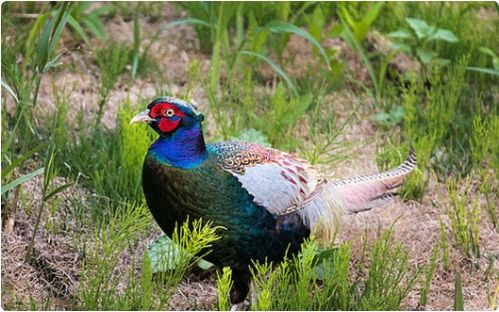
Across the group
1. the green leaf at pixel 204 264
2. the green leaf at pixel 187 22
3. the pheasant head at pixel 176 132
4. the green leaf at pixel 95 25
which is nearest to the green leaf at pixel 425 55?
the green leaf at pixel 187 22

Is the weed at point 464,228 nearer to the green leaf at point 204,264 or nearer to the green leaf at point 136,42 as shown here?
the green leaf at point 204,264

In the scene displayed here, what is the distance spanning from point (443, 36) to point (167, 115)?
178 cm

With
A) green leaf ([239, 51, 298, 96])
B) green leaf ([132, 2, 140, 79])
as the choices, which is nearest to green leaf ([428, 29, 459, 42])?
green leaf ([239, 51, 298, 96])

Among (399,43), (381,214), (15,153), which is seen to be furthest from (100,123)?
(399,43)

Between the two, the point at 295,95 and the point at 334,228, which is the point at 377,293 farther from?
the point at 295,95

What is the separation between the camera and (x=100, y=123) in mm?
3973

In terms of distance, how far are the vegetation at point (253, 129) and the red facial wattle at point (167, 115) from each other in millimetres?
273

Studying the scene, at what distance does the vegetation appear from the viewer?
10.0ft

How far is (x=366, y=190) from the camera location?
3.39m

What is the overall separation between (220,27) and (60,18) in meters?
1.23

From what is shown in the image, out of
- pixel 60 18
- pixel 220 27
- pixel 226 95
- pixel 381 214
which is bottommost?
pixel 381 214

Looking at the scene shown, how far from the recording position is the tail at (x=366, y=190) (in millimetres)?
3346

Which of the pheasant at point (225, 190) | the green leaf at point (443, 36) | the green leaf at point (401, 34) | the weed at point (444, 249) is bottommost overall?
the weed at point (444, 249)

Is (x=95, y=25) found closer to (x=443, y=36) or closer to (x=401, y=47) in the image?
(x=401, y=47)
